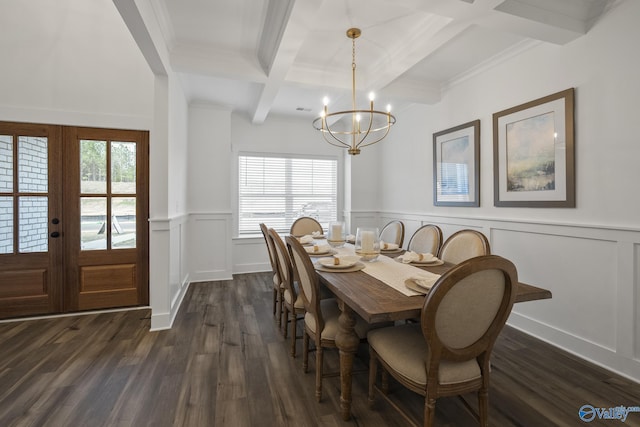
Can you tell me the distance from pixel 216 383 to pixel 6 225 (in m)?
2.76

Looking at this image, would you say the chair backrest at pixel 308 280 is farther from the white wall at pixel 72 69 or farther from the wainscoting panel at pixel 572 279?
the white wall at pixel 72 69

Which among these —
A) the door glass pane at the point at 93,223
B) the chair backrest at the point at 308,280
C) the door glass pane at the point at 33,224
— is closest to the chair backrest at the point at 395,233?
the chair backrest at the point at 308,280

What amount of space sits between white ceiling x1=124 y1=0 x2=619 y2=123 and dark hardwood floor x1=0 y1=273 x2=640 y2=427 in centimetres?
243

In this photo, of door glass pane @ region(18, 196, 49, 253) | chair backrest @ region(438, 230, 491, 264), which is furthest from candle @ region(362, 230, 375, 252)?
door glass pane @ region(18, 196, 49, 253)

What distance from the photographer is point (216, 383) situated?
6.30ft

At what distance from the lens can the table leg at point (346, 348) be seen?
5.02 feet

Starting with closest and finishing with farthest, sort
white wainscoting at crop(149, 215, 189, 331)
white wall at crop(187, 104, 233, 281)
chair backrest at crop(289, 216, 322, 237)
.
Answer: white wainscoting at crop(149, 215, 189, 331) < chair backrest at crop(289, 216, 322, 237) < white wall at crop(187, 104, 233, 281)

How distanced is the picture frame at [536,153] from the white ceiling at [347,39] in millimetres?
533

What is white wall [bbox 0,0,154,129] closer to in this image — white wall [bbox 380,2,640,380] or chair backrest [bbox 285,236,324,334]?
chair backrest [bbox 285,236,324,334]

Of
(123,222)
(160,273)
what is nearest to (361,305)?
(160,273)

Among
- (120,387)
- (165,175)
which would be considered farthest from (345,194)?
(120,387)

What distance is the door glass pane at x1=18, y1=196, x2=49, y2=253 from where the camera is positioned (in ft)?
9.53

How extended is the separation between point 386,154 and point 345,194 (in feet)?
3.31

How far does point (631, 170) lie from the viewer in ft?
6.54
